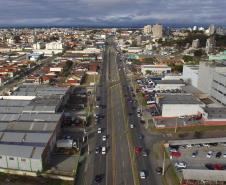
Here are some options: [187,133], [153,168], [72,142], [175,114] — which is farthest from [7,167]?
[175,114]

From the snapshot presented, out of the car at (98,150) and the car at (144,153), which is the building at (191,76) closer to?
the car at (144,153)

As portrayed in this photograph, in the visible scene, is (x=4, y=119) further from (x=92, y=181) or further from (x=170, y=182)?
(x=170, y=182)

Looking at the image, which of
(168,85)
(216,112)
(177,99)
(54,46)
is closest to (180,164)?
(216,112)

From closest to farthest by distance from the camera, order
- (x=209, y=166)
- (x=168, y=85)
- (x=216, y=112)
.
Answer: (x=209, y=166)
(x=216, y=112)
(x=168, y=85)

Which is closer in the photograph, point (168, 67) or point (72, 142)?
point (72, 142)

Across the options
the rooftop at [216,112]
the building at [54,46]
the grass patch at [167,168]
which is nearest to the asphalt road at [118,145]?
the grass patch at [167,168]

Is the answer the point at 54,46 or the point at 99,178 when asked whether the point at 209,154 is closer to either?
the point at 99,178

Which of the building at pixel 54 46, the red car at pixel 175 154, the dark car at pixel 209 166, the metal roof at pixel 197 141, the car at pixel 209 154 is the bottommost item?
the dark car at pixel 209 166

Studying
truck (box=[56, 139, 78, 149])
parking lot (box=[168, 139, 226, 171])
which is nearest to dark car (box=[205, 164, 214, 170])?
parking lot (box=[168, 139, 226, 171])
